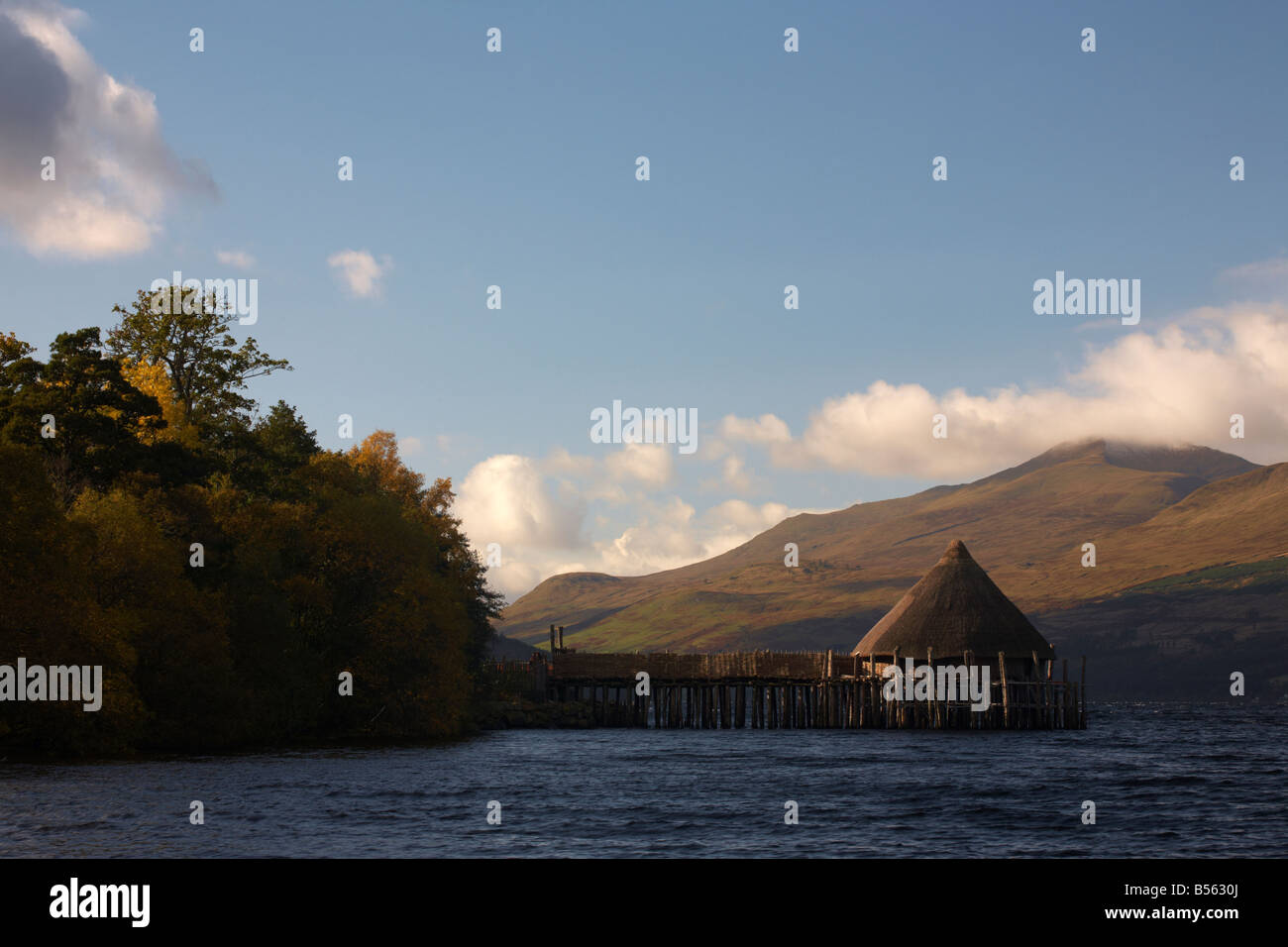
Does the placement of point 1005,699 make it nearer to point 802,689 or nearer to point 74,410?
point 802,689

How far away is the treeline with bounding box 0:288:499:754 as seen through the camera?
41.2 m

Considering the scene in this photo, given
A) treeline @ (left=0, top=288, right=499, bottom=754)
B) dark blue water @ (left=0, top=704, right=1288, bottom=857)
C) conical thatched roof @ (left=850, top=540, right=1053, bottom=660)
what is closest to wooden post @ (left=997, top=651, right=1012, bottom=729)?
→ conical thatched roof @ (left=850, top=540, right=1053, bottom=660)

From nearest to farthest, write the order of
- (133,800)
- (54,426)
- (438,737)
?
(133,800) < (54,426) < (438,737)

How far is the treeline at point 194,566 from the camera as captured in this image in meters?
41.2

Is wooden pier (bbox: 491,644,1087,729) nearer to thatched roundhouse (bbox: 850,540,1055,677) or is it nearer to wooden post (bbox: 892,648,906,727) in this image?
wooden post (bbox: 892,648,906,727)

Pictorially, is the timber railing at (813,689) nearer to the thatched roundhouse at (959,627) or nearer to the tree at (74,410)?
the thatched roundhouse at (959,627)

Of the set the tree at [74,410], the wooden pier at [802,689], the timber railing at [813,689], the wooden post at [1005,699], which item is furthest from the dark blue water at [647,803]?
the wooden pier at [802,689]

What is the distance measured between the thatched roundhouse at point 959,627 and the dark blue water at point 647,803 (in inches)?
808

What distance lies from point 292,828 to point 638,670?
56679 millimetres
